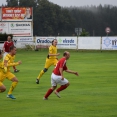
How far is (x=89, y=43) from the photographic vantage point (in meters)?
53.6

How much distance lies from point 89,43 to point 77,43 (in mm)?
1477

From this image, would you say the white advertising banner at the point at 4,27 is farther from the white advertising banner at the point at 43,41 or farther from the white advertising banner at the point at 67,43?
the white advertising banner at the point at 67,43

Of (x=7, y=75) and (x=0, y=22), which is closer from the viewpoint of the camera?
(x=7, y=75)

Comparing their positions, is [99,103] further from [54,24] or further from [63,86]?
[54,24]

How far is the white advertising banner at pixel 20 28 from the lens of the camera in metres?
67.7

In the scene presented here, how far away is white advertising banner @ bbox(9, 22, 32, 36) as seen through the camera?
67688mm

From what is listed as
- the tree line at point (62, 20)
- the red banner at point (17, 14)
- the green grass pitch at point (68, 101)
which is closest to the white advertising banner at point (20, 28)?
the red banner at point (17, 14)

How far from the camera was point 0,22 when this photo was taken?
68312 millimetres

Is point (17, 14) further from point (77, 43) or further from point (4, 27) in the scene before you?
point (77, 43)

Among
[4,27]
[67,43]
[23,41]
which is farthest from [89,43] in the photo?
[4,27]

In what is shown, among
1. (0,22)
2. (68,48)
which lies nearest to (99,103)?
(68,48)

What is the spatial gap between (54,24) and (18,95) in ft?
302

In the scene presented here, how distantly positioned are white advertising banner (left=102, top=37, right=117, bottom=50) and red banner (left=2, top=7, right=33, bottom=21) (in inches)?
736

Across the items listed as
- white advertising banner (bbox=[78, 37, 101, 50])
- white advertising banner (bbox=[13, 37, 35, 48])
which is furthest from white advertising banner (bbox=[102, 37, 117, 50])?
white advertising banner (bbox=[13, 37, 35, 48])
